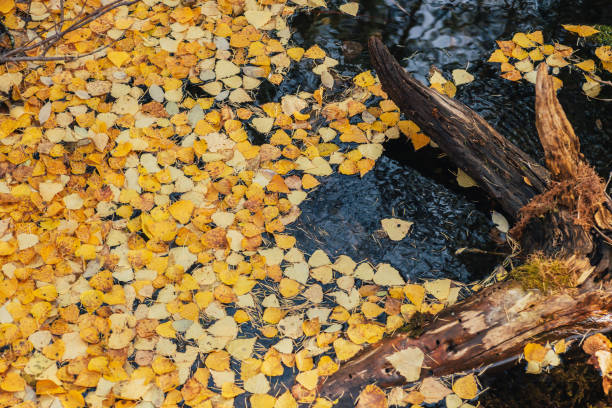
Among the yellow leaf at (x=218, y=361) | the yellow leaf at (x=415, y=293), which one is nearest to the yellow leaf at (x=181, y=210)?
the yellow leaf at (x=218, y=361)

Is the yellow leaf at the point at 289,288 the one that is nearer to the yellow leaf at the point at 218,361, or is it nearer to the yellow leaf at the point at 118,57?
the yellow leaf at the point at 218,361

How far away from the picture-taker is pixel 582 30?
3354 mm

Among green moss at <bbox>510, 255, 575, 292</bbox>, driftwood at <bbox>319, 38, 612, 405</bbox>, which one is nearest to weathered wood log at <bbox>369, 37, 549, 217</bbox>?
driftwood at <bbox>319, 38, 612, 405</bbox>

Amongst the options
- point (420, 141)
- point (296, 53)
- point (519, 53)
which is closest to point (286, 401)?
point (420, 141)

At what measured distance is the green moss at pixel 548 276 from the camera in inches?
82.5

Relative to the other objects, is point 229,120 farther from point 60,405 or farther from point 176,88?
point 60,405

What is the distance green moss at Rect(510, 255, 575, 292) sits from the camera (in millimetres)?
2096

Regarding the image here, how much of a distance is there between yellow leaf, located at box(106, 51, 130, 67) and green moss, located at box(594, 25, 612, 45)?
2686 millimetres

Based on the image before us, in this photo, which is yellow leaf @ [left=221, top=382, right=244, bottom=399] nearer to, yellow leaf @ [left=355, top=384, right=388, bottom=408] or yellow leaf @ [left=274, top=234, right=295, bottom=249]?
yellow leaf @ [left=355, top=384, right=388, bottom=408]

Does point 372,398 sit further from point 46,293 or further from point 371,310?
point 46,293

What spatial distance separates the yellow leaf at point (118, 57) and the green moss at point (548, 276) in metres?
2.34

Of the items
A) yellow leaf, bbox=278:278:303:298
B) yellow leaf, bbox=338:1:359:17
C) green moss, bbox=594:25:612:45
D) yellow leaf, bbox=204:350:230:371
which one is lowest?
yellow leaf, bbox=204:350:230:371

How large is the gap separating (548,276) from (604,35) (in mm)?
1933

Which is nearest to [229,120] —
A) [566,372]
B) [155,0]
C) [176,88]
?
[176,88]
